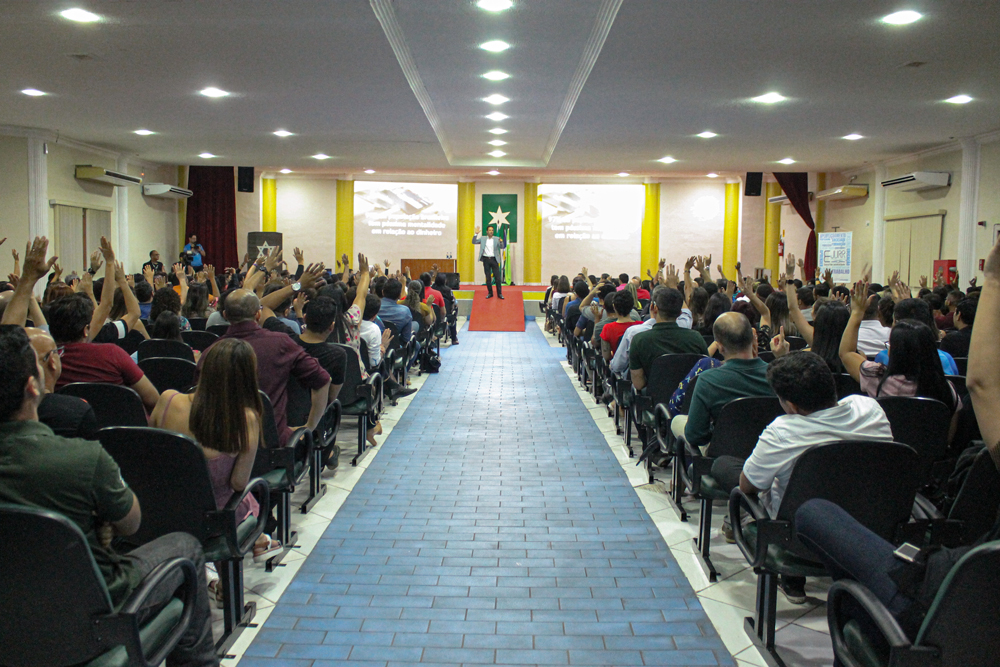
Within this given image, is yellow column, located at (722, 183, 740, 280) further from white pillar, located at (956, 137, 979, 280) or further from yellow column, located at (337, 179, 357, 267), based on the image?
yellow column, located at (337, 179, 357, 267)

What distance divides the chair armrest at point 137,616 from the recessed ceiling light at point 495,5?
16.7 ft

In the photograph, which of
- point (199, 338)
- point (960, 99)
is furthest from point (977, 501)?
point (960, 99)

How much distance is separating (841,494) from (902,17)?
486cm

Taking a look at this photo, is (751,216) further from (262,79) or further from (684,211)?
(262,79)

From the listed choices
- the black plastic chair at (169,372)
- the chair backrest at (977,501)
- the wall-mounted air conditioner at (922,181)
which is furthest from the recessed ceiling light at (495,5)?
the wall-mounted air conditioner at (922,181)

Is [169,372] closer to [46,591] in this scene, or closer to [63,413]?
[63,413]

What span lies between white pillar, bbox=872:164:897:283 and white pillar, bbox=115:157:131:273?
1470 cm

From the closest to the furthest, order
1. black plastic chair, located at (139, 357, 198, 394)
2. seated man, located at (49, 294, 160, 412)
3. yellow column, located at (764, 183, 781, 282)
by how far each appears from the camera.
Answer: seated man, located at (49, 294, 160, 412), black plastic chair, located at (139, 357, 198, 394), yellow column, located at (764, 183, 781, 282)

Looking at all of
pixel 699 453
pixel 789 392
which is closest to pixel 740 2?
pixel 699 453

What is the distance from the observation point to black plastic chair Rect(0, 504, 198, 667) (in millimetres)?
1596

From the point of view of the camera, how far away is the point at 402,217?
20.3m

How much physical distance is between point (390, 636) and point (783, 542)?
57.0 inches

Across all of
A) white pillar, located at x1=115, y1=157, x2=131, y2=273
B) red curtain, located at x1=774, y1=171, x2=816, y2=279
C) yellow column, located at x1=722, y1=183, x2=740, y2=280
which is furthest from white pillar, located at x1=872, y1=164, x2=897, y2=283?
white pillar, located at x1=115, y1=157, x2=131, y2=273

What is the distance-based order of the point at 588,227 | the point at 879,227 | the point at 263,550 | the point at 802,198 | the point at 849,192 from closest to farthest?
the point at 263,550
the point at 879,227
the point at 849,192
the point at 802,198
the point at 588,227
